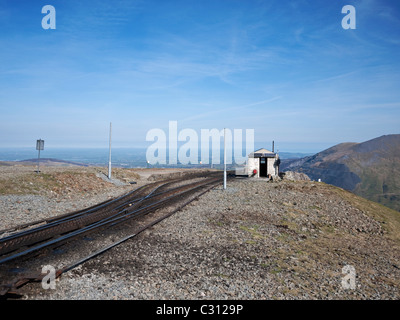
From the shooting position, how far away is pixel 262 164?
38562 millimetres

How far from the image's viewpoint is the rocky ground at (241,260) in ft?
23.2

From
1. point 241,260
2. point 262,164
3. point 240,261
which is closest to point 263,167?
point 262,164

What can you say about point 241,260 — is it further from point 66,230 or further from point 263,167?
point 263,167

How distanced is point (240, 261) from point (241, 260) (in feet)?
0.34

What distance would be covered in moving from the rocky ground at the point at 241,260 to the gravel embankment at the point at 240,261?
3cm

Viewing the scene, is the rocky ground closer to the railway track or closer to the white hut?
the railway track

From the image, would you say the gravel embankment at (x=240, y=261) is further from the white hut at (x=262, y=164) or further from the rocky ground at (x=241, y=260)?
→ the white hut at (x=262, y=164)

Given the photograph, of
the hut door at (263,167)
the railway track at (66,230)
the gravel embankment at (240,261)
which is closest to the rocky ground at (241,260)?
the gravel embankment at (240,261)

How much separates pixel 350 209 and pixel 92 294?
19876 millimetres

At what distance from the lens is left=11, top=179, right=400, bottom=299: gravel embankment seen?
705cm

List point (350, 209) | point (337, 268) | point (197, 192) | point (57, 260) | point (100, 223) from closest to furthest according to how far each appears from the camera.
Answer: point (57, 260) < point (337, 268) < point (100, 223) < point (350, 209) < point (197, 192)
